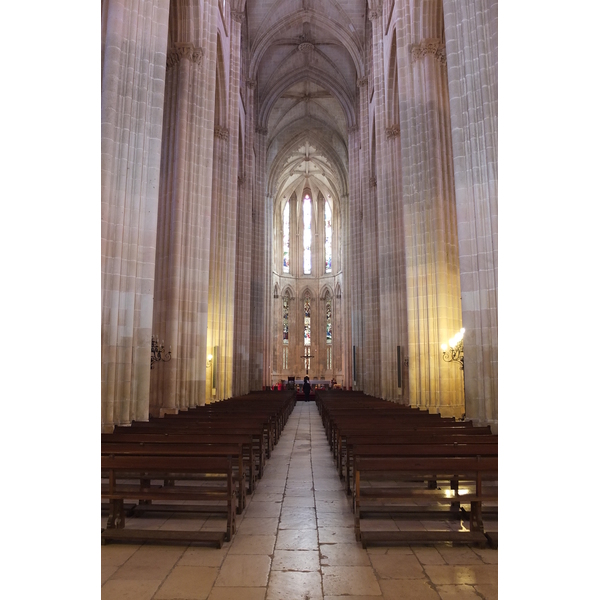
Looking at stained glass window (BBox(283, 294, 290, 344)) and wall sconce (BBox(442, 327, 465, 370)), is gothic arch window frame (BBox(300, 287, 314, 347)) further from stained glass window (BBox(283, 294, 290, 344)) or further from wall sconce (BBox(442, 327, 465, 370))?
wall sconce (BBox(442, 327, 465, 370))

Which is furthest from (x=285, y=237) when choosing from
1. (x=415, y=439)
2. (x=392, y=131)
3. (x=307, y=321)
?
(x=415, y=439)

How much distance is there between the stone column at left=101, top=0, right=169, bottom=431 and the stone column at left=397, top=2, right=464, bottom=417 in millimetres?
7489

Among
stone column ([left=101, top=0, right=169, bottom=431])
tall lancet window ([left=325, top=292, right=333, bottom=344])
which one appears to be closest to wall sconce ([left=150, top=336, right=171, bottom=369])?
stone column ([left=101, top=0, right=169, bottom=431])

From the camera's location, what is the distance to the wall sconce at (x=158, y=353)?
40.2 ft

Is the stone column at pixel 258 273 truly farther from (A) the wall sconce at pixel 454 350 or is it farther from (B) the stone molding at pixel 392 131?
(A) the wall sconce at pixel 454 350

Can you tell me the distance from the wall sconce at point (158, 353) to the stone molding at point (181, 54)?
26.2 ft

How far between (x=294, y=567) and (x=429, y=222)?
11692mm

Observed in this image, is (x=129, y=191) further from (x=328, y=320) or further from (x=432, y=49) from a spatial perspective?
(x=328, y=320)

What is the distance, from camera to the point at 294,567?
404 cm

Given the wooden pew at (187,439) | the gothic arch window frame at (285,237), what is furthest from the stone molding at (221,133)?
the gothic arch window frame at (285,237)

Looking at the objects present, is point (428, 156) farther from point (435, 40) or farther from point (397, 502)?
point (397, 502)

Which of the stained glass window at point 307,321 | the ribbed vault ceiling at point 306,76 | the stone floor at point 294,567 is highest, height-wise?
the ribbed vault ceiling at point 306,76
